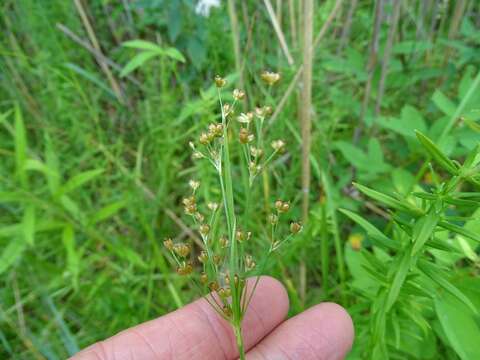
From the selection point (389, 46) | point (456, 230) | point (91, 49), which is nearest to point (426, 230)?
point (456, 230)

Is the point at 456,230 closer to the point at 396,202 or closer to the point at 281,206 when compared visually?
the point at 396,202

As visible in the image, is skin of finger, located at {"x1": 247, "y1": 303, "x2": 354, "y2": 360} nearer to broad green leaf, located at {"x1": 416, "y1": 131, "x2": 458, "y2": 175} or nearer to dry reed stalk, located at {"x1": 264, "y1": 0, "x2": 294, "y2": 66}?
broad green leaf, located at {"x1": 416, "y1": 131, "x2": 458, "y2": 175}

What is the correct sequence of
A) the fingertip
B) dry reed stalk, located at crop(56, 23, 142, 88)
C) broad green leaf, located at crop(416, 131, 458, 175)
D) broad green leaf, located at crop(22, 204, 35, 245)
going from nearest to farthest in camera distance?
broad green leaf, located at crop(416, 131, 458, 175), the fingertip, broad green leaf, located at crop(22, 204, 35, 245), dry reed stalk, located at crop(56, 23, 142, 88)

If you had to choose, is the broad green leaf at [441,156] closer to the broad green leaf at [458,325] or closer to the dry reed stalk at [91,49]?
the broad green leaf at [458,325]

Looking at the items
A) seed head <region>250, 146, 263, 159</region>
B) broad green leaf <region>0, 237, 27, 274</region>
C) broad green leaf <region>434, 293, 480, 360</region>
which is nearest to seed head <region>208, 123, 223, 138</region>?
seed head <region>250, 146, 263, 159</region>

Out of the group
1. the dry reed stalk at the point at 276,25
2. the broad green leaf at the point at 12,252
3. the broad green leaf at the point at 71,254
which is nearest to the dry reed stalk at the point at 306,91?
the dry reed stalk at the point at 276,25

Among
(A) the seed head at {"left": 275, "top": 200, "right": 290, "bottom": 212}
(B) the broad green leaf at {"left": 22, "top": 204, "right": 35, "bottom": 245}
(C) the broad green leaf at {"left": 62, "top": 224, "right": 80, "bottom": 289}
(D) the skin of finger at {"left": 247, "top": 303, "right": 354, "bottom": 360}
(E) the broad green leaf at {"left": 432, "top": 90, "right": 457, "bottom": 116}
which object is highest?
(A) the seed head at {"left": 275, "top": 200, "right": 290, "bottom": 212}
